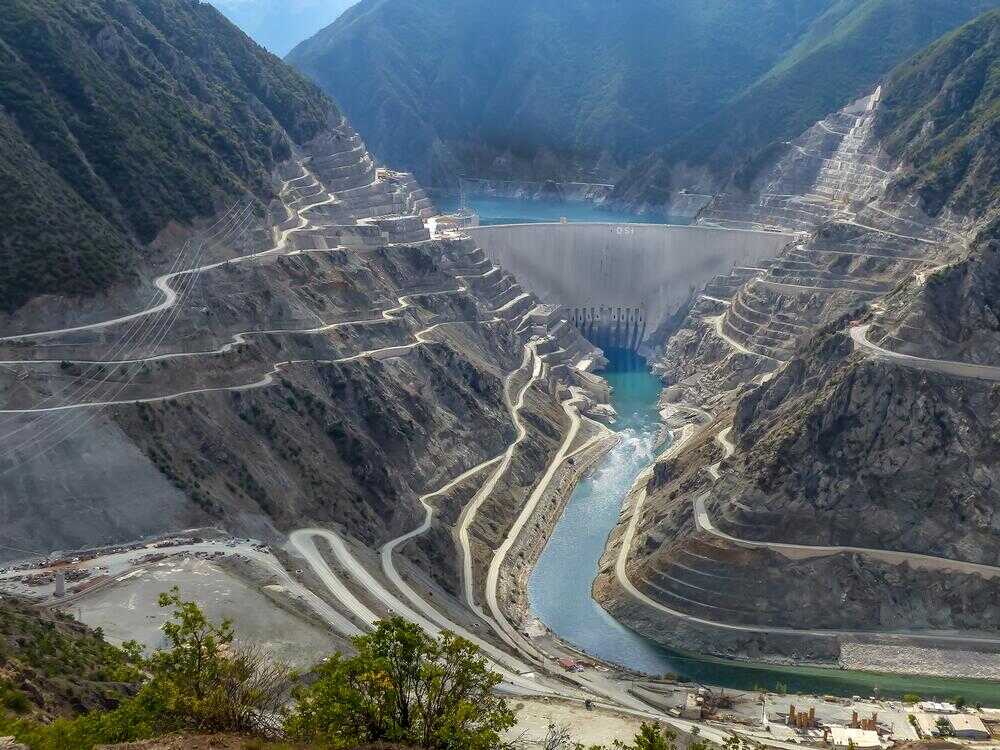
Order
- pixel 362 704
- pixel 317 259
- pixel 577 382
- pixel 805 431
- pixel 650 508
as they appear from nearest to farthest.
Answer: pixel 362 704, pixel 805 431, pixel 650 508, pixel 317 259, pixel 577 382


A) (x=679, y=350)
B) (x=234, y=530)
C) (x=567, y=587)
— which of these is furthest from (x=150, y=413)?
(x=679, y=350)

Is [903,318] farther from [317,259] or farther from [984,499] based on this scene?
[317,259]

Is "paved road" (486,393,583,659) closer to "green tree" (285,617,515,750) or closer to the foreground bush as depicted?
"green tree" (285,617,515,750)

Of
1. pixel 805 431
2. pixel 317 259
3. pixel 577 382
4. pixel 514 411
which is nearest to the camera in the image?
pixel 805 431

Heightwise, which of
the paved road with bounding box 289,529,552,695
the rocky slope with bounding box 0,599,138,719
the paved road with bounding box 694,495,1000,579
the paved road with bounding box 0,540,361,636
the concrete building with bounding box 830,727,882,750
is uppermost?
the rocky slope with bounding box 0,599,138,719

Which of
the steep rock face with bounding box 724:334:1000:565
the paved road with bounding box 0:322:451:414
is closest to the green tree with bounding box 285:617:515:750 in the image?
the paved road with bounding box 0:322:451:414

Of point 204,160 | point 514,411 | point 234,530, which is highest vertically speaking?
point 204,160

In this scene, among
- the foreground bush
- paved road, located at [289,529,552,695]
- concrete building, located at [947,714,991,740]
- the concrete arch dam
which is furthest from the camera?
the concrete arch dam
